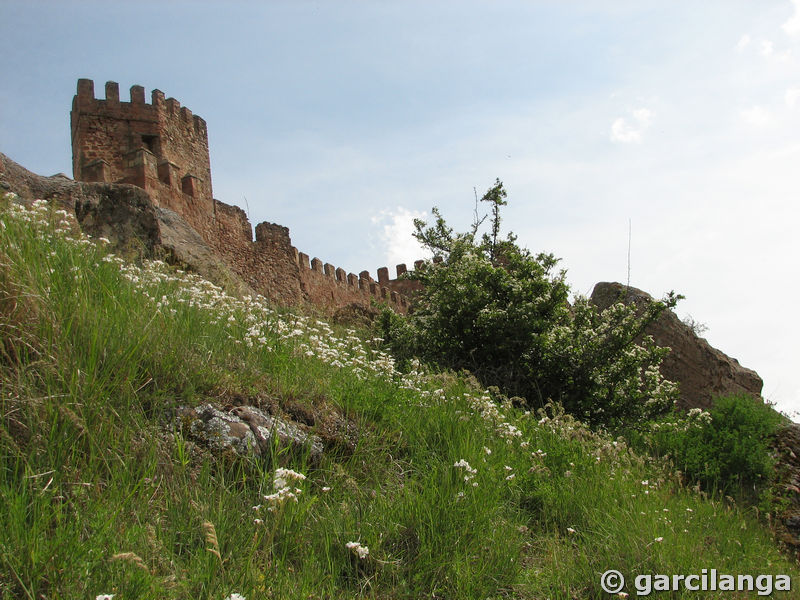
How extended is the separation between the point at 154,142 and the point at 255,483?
14.0 metres

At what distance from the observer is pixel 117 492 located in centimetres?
301

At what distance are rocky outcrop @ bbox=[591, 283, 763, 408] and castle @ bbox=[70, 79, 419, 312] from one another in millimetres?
6952

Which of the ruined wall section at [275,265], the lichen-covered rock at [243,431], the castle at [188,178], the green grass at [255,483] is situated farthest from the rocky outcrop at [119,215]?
the lichen-covered rock at [243,431]

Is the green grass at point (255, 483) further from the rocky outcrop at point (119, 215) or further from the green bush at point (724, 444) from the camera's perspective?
the rocky outcrop at point (119, 215)

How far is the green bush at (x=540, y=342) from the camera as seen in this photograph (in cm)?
876

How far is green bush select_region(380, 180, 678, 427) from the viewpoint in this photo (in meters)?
8.76

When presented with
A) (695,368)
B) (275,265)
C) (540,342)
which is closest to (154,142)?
(275,265)

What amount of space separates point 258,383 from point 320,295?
12532 mm

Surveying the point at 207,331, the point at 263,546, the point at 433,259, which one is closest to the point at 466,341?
the point at 433,259

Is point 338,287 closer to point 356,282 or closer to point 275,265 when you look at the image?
point 356,282

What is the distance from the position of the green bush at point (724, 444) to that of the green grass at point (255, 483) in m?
2.23

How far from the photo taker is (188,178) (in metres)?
13.5

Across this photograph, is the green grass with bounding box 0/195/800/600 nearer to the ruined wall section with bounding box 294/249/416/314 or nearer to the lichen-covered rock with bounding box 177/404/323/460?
the lichen-covered rock with bounding box 177/404/323/460

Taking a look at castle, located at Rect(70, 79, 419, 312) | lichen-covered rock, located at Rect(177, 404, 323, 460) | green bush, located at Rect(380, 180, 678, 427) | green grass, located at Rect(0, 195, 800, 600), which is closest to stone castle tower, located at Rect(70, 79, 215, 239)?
castle, located at Rect(70, 79, 419, 312)
